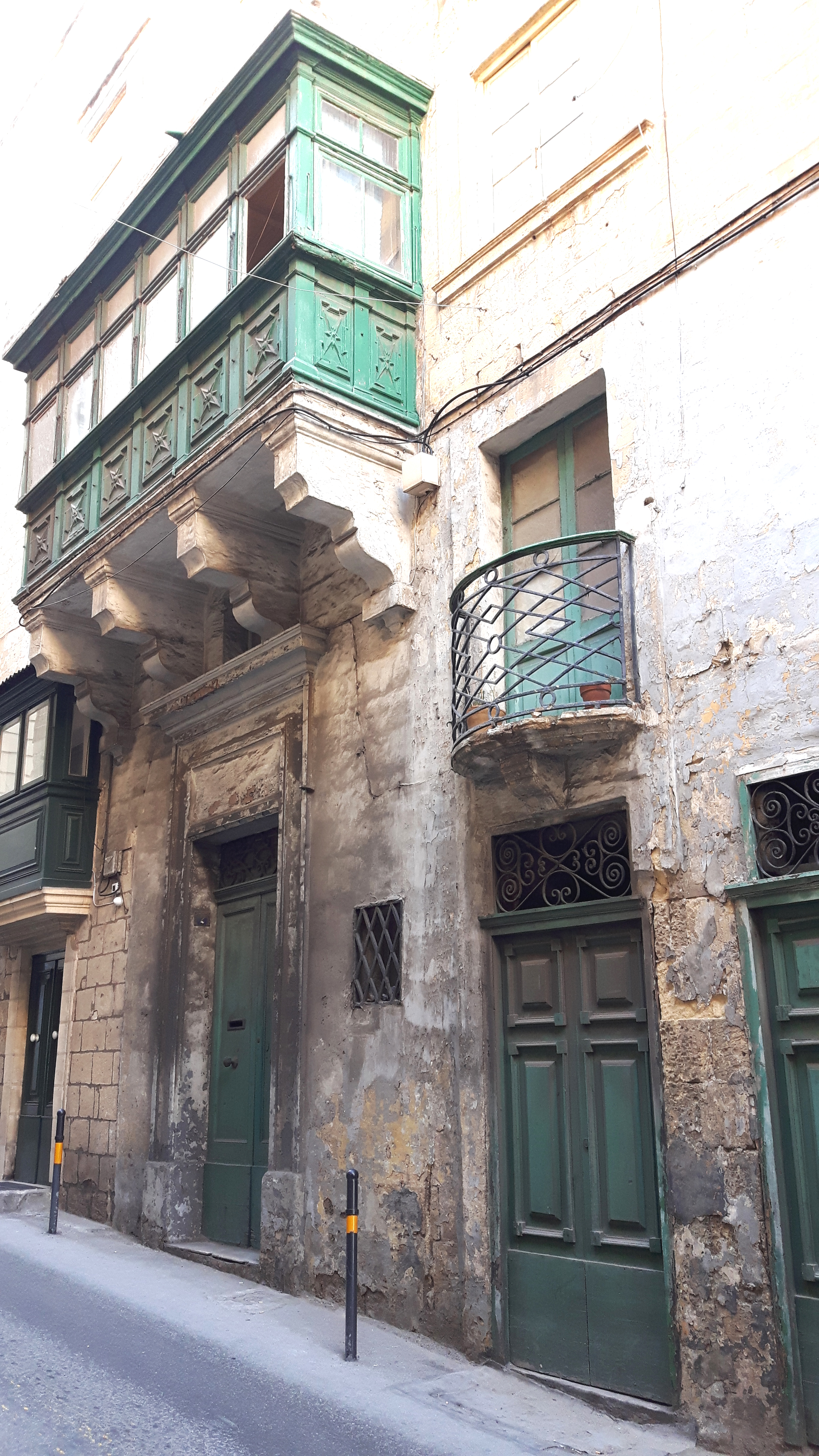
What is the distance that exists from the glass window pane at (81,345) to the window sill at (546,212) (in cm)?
411

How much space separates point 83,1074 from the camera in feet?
35.6

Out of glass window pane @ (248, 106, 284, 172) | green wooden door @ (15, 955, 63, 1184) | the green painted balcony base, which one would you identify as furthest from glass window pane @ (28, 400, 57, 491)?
green wooden door @ (15, 955, 63, 1184)

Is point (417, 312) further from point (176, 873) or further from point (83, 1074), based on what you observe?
point (83, 1074)

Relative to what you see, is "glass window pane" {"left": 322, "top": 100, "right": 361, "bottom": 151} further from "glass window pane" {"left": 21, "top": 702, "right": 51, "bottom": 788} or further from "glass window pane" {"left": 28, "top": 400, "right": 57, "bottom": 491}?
"glass window pane" {"left": 21, "top": 702, "right": 51, "bottom": 788}

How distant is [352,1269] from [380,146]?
7.77 m

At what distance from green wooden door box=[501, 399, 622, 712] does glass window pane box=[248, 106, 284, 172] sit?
122 inches

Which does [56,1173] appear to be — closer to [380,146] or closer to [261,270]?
[261,270]

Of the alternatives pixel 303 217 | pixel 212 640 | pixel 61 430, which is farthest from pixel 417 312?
pixel 61 430

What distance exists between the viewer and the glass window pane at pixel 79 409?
35.3 ft

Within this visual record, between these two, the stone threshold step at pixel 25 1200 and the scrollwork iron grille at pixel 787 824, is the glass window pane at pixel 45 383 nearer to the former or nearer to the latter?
the stone threshold step at pixel 25 1200

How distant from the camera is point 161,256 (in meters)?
9.84

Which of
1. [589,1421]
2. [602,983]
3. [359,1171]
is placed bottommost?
[589,1421]

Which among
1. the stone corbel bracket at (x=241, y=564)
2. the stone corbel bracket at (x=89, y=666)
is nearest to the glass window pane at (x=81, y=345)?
the stone corbel bracket at (x=89, y=666)

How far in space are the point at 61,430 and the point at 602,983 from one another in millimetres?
7914
